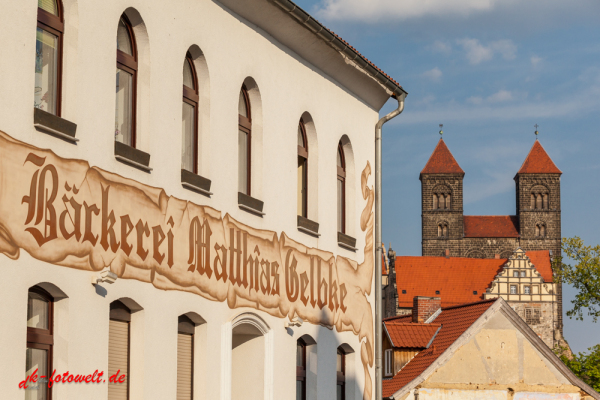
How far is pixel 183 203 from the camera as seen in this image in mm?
13062

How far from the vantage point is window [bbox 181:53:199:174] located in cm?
1362

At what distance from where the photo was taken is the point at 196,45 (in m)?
13.8

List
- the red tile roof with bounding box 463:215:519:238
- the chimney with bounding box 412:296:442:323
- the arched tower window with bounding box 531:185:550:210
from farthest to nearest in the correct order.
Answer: the arched tower window with bounding box 531:185:550:210 → the red tile roof with bounding box 463:215:519:238 → the chimney with bounding box 412:296:442:323

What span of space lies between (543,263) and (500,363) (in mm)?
80819

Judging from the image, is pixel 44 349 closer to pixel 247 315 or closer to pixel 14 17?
pixel 14 17

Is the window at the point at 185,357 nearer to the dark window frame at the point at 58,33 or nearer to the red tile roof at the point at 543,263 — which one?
the dark window frame at the point at 58,33

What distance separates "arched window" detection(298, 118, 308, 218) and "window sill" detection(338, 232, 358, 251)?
1297 millimetres

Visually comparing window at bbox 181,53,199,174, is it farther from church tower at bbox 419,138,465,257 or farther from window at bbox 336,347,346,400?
church tower at bbox 419,138,465,257

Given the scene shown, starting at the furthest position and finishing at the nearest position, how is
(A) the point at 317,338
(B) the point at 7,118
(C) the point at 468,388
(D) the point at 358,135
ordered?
(C) the point at 468,388 → (D) the point at 358,135 → (A) the point at 317,338 → (B) the point at 7,118

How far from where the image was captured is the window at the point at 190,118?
44.7 feet

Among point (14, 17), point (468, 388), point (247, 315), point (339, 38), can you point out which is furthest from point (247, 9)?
point (468, 388)

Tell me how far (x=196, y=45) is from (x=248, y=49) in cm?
170

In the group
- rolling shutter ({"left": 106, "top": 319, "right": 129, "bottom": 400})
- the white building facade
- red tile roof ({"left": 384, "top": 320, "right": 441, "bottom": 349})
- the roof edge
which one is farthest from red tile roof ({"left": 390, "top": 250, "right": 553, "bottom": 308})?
rolling shutter ({"left": 106, "top": 319, "right": 129, "bottom": 400})

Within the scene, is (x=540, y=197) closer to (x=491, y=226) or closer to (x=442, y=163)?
(x=491, y=226)
